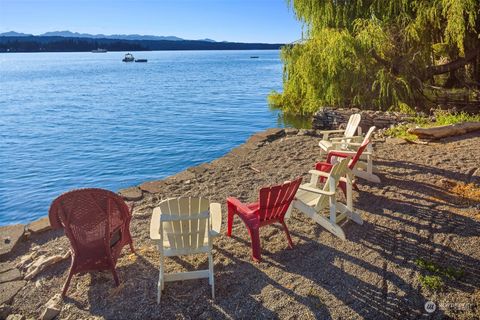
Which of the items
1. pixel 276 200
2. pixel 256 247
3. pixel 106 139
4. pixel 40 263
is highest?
pixel 276 200

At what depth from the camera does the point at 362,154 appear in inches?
264

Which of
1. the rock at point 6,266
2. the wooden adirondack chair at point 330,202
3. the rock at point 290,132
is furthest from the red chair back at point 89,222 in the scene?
the rock at point 290,132

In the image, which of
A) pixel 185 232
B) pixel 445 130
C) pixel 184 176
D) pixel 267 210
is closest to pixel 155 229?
pixel 185 232

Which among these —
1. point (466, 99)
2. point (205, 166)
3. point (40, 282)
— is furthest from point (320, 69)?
point (40, 282)

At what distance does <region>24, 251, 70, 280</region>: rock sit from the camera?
4023mm

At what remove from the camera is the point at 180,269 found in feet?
13.1

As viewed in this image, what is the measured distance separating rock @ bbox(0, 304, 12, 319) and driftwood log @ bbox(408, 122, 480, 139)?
815 cm

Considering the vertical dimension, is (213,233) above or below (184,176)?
above

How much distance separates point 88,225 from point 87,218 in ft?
0.25

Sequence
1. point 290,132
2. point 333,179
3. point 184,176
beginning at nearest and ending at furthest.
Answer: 1. point 333,179
2. point 184,176
3. point 290,132

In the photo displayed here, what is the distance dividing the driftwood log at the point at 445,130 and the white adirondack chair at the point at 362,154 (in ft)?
7.23

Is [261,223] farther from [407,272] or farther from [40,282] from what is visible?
[40,282]

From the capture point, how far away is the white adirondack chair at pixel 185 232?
142 inches

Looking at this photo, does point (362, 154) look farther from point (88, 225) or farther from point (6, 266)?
point (6, 266)
